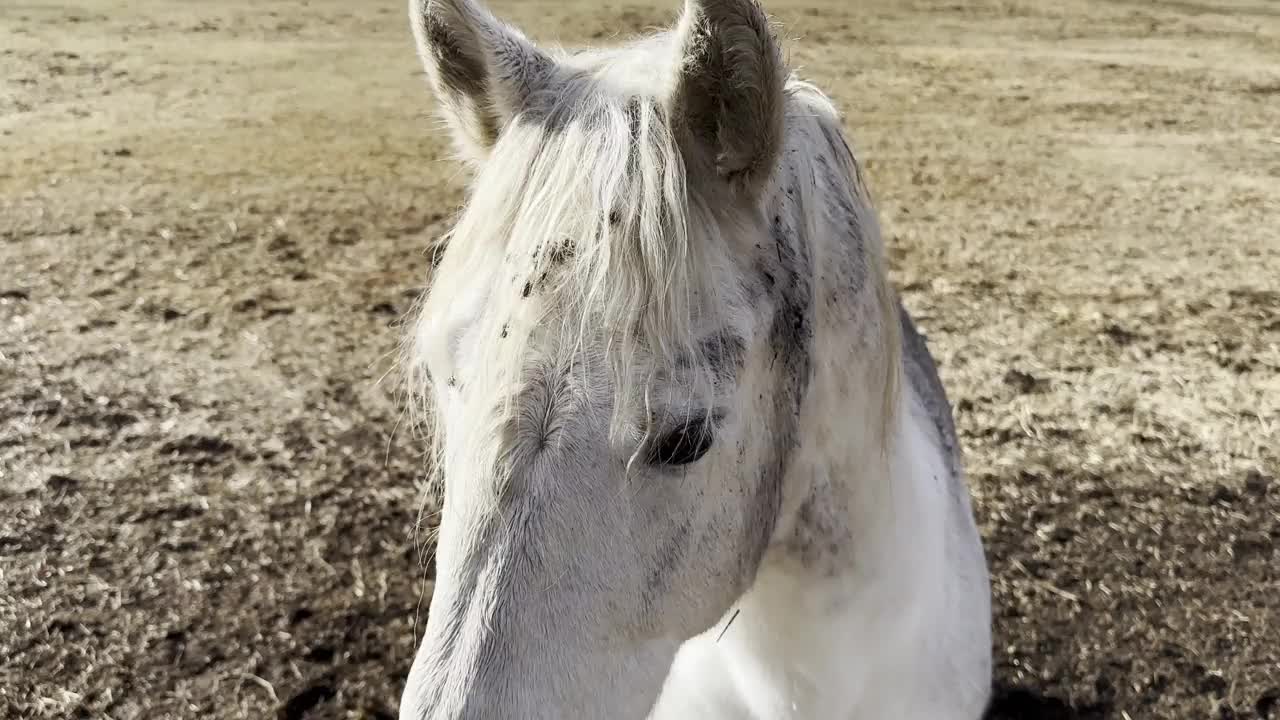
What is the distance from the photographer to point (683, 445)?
1093mm

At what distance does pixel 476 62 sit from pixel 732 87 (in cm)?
36

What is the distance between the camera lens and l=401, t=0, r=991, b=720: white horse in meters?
1.04

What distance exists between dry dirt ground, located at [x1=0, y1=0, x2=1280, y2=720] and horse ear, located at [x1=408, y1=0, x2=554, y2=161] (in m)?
0.74

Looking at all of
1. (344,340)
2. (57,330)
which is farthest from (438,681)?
(57,330)

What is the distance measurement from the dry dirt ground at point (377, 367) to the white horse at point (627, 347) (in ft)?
2.64

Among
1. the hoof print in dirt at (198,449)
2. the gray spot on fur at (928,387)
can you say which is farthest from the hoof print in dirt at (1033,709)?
the hoof print in dirt at (198,449)

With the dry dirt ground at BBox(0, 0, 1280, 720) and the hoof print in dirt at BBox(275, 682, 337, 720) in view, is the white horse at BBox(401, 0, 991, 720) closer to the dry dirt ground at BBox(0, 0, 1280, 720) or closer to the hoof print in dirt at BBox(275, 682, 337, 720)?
the dry dirt ground at BBox(0, 0, 1280, 720)

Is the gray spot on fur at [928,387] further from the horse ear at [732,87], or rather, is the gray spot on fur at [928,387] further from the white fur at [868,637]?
the horse ear at [732,87]

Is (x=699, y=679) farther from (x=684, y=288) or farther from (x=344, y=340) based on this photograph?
(x=344, y=340)

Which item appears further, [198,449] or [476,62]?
[198,449]

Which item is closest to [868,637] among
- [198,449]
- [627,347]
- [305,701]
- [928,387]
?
[627,347]

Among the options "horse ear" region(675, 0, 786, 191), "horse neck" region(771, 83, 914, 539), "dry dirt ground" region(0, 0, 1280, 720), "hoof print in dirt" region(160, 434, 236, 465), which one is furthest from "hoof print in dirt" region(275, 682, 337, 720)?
"horse ear" region(675, 0, 786, 191)

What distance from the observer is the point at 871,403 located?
141 cm

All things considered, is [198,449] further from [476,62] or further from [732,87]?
[732,87]
